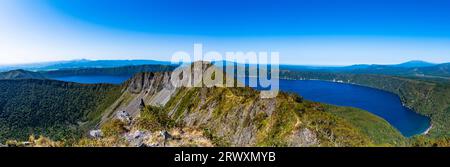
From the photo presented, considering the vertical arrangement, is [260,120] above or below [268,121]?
below

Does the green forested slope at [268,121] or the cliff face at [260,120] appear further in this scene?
the green forested slope at [268,121]

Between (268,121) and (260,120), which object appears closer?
(268,121)

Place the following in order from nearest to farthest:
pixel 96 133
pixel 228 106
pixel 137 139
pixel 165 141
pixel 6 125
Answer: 1. pixel 165 141
2. pixel 137 139
3. pixel 96 133
4. pixel 228 106
5. pixel 6 125

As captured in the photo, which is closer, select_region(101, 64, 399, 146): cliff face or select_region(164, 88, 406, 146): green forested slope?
select_region(101, 64, 399, 146): cliff face

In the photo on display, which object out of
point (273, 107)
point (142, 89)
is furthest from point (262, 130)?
point (142, 89)
